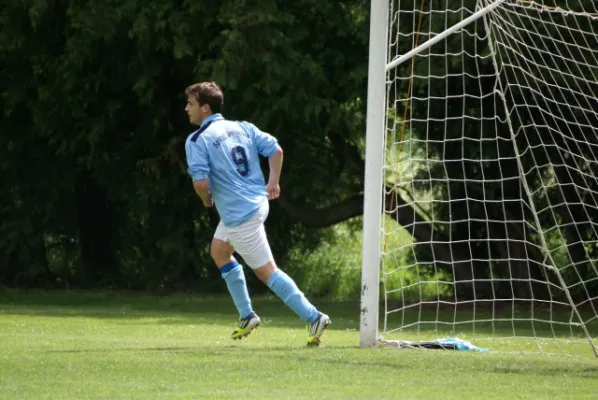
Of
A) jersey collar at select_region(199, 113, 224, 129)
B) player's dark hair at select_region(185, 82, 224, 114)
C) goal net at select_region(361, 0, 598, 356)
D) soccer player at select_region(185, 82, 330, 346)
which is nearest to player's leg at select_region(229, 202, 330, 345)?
soccer player at select_region(185, 82, 330, 346)

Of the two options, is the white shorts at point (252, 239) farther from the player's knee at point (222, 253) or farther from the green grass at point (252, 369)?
the green grass at point (252, 369)

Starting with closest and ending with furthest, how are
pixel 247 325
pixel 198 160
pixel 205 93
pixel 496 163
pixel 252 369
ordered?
pixel 252 369, pixel 198 160, pixel 205 93, pixel 247 325, pixel 496 163

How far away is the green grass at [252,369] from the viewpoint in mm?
7016

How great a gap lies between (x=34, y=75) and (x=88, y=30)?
2.17 meters

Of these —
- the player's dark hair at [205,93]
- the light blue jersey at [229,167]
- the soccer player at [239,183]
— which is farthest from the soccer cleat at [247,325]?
the player's dark hair at [205,93]

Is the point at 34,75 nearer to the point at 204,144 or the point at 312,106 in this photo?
the point at 312,106

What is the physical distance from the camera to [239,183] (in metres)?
9.72

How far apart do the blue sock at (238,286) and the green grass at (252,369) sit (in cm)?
29

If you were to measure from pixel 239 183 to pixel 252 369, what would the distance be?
2.07 m

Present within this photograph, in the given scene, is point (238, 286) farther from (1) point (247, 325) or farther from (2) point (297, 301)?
(2) point (297, 301)

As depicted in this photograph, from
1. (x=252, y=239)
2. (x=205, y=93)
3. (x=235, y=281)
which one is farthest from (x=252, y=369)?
(x=205, y=93)

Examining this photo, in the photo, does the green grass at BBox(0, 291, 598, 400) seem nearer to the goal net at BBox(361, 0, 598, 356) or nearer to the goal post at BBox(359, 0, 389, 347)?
the goal post at BBox(359, 0, 389, 347)

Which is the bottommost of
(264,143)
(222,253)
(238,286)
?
(238,286)

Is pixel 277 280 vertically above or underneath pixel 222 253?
underneath
